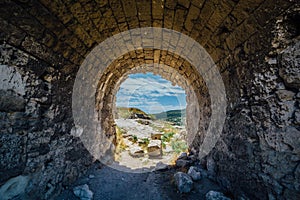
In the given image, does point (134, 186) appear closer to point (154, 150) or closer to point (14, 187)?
point (14, 187)

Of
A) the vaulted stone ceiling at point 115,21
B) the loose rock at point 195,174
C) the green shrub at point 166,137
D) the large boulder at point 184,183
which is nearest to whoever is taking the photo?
the vaulted stone ceiling at point 115,21

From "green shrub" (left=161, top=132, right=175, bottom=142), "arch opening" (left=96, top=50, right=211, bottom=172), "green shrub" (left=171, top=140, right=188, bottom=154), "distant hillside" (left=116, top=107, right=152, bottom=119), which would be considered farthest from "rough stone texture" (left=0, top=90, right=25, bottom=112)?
"distant hillside" (left=116, top=107, right=152, bottom=119)

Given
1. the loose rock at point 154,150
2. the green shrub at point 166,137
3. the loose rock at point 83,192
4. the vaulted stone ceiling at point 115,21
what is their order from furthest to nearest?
the green shrub at point 166,137
the loose rock at point 154,150
the loose rock at point 83,192
the vaulted stone ceiling at point 115,21

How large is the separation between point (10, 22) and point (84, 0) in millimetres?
738

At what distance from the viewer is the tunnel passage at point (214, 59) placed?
4.15 ft

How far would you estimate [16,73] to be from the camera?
1.48 m

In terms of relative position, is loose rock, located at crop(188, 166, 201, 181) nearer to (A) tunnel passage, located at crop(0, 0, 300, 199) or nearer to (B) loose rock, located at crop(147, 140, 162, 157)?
(A) tunnel passage, located at crop(0, 0, 300, 199)

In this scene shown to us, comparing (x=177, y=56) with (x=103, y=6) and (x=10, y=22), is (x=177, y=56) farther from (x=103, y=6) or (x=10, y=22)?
(x=10, y=22)

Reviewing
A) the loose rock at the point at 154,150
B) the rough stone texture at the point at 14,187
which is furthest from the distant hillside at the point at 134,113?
the rough stone texture at the point at 14,187

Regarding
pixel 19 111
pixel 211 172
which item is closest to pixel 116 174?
pixel 211 172

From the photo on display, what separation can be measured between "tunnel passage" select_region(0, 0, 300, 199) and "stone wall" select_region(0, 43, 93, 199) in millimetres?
11

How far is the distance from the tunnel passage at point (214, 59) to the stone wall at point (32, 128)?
1 centimetres

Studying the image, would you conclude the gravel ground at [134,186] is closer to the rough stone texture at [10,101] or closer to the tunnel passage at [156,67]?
the tunnel passage at [156,67]

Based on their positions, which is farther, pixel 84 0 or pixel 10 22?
pixel 84 0
